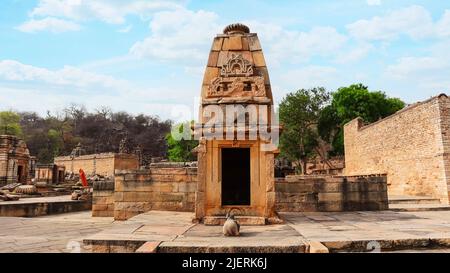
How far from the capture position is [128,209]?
973 centimetres

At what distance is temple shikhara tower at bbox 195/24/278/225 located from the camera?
298 inches

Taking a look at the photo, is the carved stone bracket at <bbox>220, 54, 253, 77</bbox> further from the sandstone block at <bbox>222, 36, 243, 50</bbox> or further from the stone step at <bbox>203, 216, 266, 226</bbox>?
the stone step at <bbox>203, 216, 266, 226</bbox>

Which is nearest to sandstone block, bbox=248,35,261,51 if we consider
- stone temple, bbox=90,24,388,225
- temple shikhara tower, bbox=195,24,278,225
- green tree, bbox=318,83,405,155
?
stone temple, bbox=90,24,388,225

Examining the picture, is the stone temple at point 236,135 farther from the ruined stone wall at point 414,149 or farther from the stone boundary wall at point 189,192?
the ruined stone wall at point 414,149

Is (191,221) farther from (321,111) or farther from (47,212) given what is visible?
(321,111)

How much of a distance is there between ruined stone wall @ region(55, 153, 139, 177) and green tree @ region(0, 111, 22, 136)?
1962 cm

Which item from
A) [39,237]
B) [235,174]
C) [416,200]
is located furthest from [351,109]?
[39,237]

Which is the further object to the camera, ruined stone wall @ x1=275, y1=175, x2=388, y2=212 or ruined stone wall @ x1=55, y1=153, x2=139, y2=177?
ruined stone wall @ x1=55, y1=153, x2=139, y2=177

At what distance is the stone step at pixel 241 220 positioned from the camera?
7219 mm

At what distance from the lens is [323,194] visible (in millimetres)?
9906

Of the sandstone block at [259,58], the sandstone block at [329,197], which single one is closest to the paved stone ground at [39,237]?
the sandstone block at [259,58]

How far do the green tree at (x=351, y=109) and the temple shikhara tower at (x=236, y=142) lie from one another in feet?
102

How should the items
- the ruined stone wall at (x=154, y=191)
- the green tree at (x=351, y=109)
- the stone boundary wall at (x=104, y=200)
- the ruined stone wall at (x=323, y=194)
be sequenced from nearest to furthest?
the ruined stone wall at (x=154, y=191), the ruined stone wall at (x=323, y=194), the stone boundary wall at (x=104, y=200), the green tree at (x=351, y=109)

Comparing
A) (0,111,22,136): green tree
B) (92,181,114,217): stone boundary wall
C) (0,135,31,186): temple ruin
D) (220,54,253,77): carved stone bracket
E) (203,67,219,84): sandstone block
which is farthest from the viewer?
(0,111,22,136): green tree
